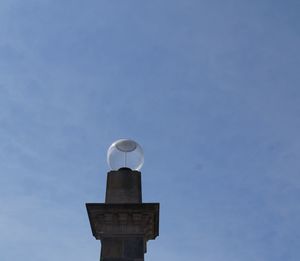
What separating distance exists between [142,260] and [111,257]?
1.61ft

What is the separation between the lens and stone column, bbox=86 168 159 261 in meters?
7.77

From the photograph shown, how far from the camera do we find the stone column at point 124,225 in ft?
25.5

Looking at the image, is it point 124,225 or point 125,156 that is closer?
point 124,225

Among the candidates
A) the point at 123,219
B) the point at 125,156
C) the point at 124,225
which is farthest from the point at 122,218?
the point at 125,156

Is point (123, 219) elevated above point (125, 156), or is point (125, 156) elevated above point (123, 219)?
point (125, 156)

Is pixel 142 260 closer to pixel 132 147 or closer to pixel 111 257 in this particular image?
pixel 111 257

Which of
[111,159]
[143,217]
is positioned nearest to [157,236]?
[143,217]

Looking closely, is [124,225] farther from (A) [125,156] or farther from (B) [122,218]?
(A) [125,156]

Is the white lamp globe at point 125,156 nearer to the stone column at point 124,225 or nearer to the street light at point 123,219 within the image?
the street light at point 123,219

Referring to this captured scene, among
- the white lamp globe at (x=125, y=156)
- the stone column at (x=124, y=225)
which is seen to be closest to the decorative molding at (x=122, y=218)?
the stone column at (x=124, y=225)

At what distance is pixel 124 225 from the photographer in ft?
26.4

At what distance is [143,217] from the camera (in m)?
8.03

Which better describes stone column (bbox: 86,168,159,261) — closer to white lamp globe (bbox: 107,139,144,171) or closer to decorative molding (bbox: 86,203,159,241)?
decorative molding (bbox: 86,203,159,241)

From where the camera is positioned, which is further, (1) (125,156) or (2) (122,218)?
(1) (125,156)
